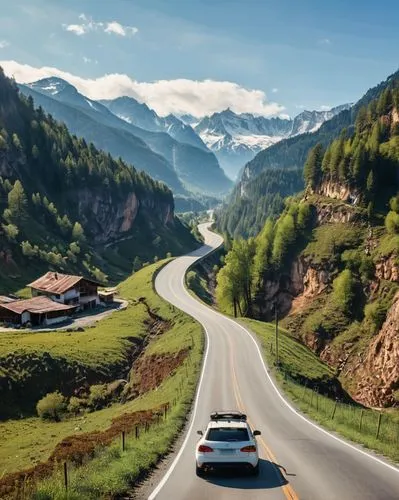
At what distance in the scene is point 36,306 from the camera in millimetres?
96375

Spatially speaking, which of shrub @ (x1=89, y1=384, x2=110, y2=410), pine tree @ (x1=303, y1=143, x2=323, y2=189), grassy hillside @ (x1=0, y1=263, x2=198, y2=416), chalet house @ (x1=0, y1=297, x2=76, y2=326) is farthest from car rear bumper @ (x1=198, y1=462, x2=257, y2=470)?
pine tree @ (x1=303, y1=143, x2=323, y2=189)

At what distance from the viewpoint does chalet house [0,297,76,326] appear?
92.0 m

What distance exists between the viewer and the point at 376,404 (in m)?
73.1

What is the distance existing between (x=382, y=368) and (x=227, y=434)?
222ft

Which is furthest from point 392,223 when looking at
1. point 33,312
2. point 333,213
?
point 33,312

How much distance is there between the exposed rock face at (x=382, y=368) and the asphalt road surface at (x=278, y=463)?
34895 millimetres

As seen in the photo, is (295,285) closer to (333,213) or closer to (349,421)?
(333,213)

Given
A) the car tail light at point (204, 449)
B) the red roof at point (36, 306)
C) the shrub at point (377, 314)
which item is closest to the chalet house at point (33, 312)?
the red roof at point (36, 306)

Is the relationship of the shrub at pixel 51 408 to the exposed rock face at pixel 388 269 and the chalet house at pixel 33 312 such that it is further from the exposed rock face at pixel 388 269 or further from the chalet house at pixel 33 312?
the exposed rock face at pixel 388 269

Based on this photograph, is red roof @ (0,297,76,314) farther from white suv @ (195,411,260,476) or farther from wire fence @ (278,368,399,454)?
white suv @ (195,411,260,476)

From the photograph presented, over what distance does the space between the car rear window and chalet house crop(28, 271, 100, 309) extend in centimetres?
9362

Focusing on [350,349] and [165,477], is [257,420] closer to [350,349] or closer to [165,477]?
[165,477]

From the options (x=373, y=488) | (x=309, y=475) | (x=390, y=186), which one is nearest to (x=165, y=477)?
(x=309, y=475)

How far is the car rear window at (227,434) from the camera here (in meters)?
17.6
